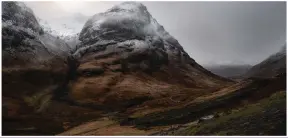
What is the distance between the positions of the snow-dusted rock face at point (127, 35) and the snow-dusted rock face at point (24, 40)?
12.2 m

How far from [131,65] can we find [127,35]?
18.5 m

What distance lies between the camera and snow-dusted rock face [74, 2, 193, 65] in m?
129

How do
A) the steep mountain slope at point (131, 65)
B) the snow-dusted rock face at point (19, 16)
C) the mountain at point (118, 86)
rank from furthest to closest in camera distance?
1. the snow-dusted rock face at point (19, 16)
2. the steep mountain slope at point (131, 65)
3. the mountain at point (118, 86)

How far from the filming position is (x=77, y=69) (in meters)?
114

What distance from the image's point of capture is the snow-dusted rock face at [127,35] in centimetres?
12925

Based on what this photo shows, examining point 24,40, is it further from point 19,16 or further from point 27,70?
point 27,70

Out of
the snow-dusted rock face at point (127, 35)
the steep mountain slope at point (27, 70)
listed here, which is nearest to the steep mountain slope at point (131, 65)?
the snow-dusted rock face at point (127, 35)

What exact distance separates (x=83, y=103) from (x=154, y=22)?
7534cm

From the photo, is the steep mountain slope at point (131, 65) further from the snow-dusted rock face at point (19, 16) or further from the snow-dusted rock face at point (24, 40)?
the snow-dusted rock face at point (19, 16)

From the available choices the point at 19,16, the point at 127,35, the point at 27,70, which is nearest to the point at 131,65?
the point at 127,35

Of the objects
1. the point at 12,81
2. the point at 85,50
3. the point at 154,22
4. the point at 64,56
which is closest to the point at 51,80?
the point at 12,81

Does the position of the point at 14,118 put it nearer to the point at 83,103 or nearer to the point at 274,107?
the point at 83,103

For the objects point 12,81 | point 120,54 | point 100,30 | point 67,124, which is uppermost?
Answer: point 100,30

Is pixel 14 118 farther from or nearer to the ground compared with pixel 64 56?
nearer to the ground
